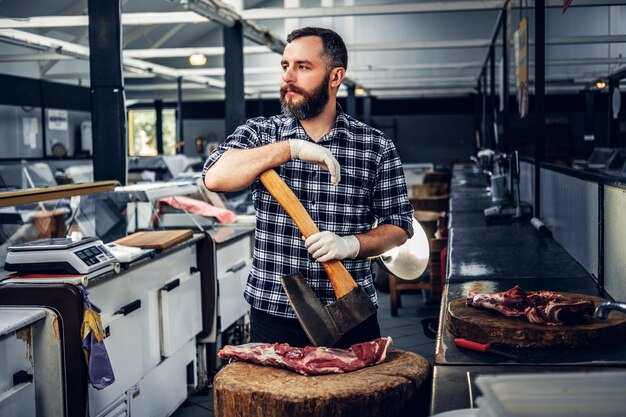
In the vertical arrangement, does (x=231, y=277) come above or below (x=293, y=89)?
below

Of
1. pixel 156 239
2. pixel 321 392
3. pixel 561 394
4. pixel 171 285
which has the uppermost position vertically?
Result: pixel 561 394

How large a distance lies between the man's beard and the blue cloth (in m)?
1.36

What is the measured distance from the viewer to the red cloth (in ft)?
19.1

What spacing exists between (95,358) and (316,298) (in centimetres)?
136

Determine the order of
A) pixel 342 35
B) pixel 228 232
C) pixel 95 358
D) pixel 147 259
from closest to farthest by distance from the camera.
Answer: pixel 95 358, pixel 147 259, pixel 228 232, pixel 342 35

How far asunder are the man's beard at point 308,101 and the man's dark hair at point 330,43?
6 cm

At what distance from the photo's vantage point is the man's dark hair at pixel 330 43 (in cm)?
248

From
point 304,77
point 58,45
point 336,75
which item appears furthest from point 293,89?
point 58,45

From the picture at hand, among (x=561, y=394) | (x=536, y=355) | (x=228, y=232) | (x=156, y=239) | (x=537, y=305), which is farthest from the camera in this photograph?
(x=228, y=232)

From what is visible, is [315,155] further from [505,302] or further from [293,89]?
[505,302]

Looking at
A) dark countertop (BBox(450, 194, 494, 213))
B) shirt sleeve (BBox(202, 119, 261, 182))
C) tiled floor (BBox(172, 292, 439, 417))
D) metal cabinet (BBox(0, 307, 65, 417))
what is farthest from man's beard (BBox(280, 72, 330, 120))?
dark countertop (BBox(450, 194, 494, 213))

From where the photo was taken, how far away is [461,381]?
1.82 m

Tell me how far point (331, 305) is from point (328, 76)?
737 mm

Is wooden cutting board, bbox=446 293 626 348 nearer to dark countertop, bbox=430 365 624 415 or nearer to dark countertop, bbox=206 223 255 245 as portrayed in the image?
dark countertop, bbox=430 365 624 415
